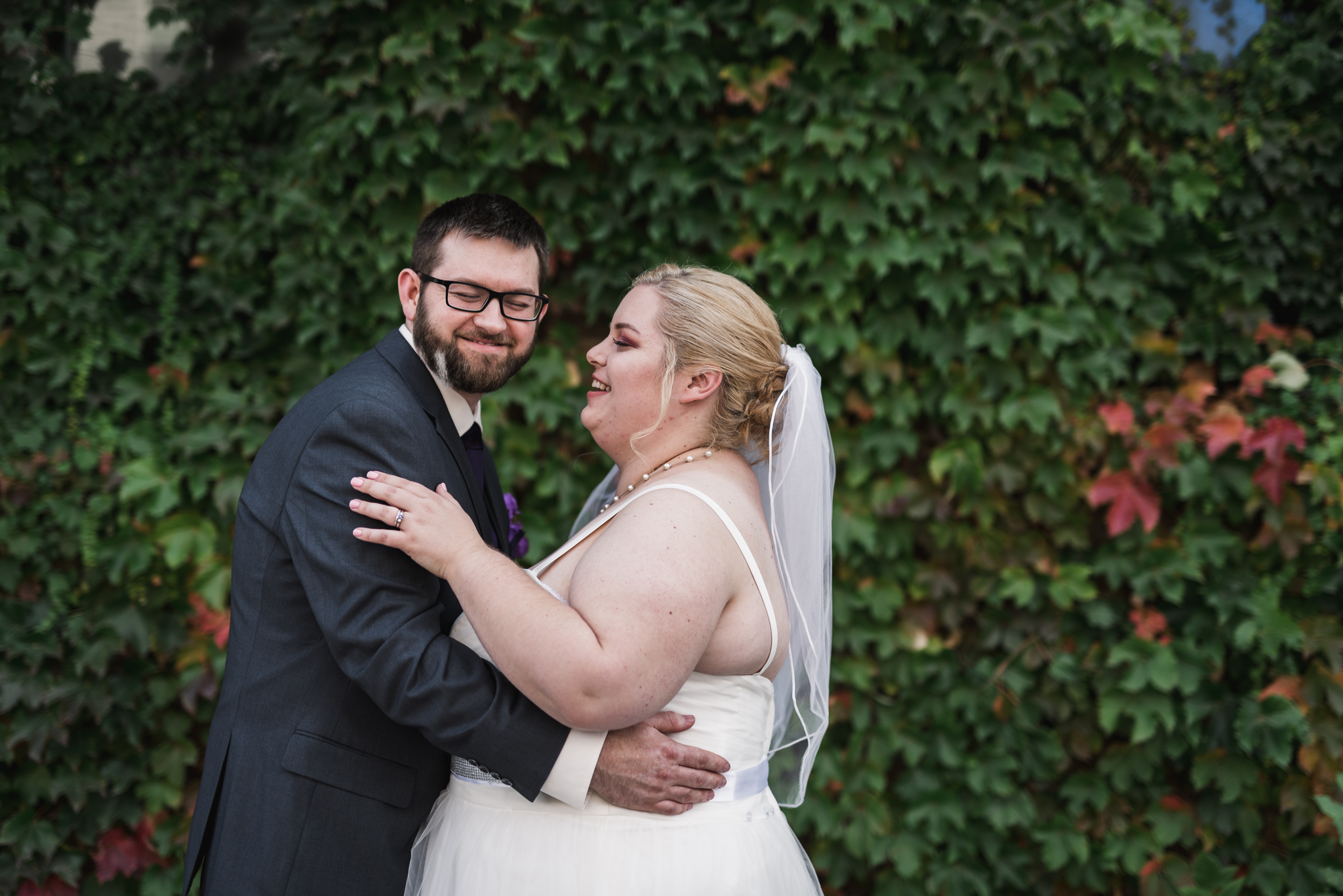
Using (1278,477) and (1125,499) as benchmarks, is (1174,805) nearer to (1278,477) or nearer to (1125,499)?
(1125,499)

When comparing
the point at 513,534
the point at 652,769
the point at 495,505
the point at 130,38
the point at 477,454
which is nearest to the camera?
the point at 652,769

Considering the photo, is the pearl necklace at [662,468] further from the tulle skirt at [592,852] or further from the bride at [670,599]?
the tulle skirt at [592,852]

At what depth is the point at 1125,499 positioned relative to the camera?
364cm

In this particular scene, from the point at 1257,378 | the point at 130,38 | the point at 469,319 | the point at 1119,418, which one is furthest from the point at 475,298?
the point at 1257,378

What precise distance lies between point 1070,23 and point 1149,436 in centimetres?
174

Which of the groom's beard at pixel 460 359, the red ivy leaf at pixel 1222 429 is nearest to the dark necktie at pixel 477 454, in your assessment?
the groom's beard at pixel 460 359

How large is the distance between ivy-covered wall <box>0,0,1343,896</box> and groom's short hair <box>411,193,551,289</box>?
131 cm

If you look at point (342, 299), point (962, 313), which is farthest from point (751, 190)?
point (342, 299)

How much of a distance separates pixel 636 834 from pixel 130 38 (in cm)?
433

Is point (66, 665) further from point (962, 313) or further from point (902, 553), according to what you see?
point (962, 313)

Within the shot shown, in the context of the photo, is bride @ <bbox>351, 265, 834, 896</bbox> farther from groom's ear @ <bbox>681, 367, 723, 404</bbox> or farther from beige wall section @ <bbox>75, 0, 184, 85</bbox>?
beige wall section @ <bbox>75, 0, 184, 85</bbox>

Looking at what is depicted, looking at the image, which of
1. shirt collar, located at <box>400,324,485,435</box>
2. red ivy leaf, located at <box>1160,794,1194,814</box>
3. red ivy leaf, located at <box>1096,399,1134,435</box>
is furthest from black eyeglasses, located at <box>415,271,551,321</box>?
red ivy leaf, located at <box>1160,794,1194,814</box>

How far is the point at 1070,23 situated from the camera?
3.60m

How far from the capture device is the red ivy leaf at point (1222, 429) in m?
3.60
